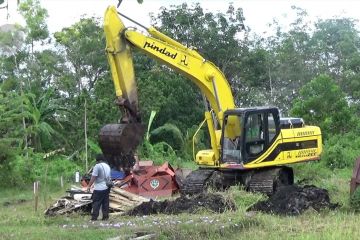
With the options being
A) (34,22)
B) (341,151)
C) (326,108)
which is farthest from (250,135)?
(34,22)

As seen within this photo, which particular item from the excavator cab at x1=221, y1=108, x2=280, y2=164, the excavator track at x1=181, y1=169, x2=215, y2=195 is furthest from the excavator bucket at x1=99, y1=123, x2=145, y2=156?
the excavator cab at x1=221, y1=108, x2=280, y2=164

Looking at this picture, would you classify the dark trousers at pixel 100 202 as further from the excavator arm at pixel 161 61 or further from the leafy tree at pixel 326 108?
the leafy tree at pixel 326 108

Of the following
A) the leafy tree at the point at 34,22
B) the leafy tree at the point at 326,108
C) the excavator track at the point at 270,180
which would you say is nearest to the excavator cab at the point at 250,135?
the excavator track at the point at 270,180

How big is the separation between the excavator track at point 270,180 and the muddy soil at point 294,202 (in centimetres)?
146

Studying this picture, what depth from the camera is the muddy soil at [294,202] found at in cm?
1250

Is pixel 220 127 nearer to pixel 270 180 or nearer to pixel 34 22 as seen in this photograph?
pixel 270 180

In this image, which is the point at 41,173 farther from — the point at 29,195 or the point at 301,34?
the point at 301,34

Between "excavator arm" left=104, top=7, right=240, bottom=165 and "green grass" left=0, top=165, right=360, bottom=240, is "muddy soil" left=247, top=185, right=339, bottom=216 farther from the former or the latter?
"excavator arm" left=104, top=7, right=240, bottom=165

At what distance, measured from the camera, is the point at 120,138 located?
46.6 ft

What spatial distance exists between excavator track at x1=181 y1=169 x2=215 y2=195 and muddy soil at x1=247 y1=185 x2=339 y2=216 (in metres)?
3.01

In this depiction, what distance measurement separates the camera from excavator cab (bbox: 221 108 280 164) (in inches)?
604

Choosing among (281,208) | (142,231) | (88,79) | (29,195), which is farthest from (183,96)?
(142,231)

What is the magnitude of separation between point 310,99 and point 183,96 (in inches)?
358

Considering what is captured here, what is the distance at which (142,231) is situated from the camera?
10.1 metres
